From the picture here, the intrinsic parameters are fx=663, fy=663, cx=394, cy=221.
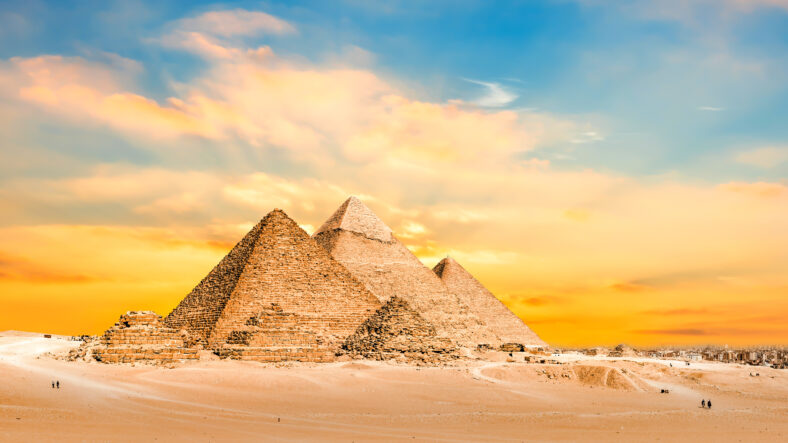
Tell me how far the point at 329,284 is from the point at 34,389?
29.7 meters

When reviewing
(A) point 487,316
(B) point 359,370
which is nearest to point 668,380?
(B) point 359,370

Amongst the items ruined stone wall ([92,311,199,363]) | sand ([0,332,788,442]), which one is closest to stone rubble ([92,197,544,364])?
ruined stone wall ([92,311,199,363])

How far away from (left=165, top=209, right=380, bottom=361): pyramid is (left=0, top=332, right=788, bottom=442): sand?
423 cm

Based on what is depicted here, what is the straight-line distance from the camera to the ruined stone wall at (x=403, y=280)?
58.7 m

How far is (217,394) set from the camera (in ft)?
74.6

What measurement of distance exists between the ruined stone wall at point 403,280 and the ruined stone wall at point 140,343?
84.7ft

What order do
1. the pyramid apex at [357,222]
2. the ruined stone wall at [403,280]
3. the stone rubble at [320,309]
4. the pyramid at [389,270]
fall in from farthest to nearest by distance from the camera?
the pyramid apex at [357,222] → the pyramid at [389,270] → the ruined stone wall at [403,280] → the stone rubble at [320,309]

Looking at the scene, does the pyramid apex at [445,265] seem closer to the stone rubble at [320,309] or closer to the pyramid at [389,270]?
the stone rubble at [320,309]

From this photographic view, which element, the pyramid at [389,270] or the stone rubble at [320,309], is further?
the pyramid at [389,270]

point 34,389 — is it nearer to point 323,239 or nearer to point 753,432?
point 753,432

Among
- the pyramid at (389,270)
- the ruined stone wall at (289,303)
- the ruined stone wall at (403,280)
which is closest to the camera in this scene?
the ruined stone wall at (289,303)

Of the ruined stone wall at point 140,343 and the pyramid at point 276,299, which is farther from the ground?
the pyramid at point 276,299

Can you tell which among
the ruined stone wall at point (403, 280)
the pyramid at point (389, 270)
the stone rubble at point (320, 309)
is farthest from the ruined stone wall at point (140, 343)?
the ruined stone wall at point (403, 280)

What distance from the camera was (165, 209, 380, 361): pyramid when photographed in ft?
125
